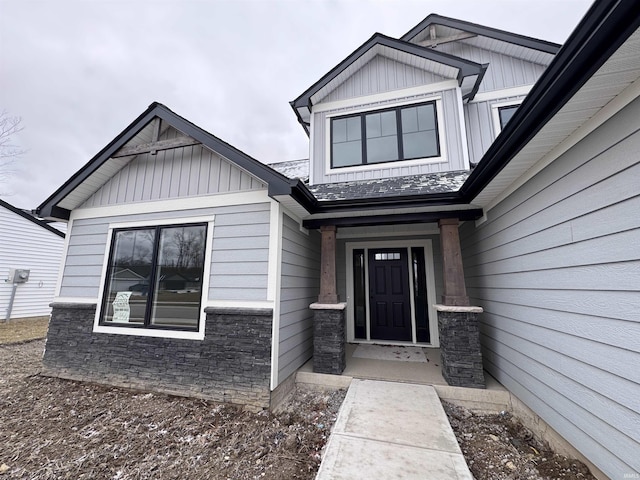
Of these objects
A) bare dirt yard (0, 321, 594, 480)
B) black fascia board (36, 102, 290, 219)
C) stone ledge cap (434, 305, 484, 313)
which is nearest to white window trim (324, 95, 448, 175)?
black fascia board (36, 102, 290, 219)

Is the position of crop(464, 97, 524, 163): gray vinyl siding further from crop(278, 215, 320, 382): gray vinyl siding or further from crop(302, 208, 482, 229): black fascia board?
crop(278, 215, 320, 382): gray vinyl siding

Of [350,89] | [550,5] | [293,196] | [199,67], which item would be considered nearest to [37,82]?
[199,67]

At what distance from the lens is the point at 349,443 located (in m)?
2.21

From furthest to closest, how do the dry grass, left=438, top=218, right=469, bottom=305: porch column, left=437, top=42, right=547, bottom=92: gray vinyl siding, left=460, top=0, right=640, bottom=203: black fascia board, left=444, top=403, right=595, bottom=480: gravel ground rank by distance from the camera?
the dry grass
left=437, top=42, right=547, bottom=92: gray vinyl siding
left=438, top=218, right=469, bottom=305: porch column
left=444, top=403, right=595, bottom=480: gravel ground
left=460, top=0, right=640, bottom=203: black fascia board

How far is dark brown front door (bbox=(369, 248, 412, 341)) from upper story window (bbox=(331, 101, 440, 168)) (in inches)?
77.7

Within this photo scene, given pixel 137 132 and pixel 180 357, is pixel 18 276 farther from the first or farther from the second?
pixel 180 357

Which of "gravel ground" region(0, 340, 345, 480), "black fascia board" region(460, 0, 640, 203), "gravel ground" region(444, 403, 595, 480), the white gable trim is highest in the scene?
the white gable trim

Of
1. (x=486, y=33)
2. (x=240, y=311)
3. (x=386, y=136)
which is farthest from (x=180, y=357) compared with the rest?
(x=486, y=33)

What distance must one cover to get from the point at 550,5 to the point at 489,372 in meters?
8.66

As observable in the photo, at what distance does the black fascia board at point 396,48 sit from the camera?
186 inches

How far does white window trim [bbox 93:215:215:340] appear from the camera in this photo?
348cm

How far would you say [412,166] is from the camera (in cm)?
490

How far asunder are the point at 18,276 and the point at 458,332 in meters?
12.8

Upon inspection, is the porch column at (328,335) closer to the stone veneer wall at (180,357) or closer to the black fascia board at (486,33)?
the stone veneer wall at (180,357)
